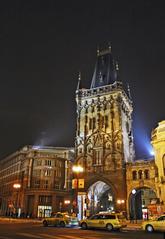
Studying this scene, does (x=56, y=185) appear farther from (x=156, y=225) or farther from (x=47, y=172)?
(x=156, y=225)

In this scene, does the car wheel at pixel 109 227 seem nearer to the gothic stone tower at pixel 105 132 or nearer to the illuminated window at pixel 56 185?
the gothic stone tower at pixel 105 132

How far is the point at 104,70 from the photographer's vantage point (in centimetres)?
7100

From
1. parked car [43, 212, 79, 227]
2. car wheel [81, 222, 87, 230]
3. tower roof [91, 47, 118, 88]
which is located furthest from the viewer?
tower roof [91, 47, 118, 88]

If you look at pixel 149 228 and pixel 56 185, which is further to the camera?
pixel 56 185

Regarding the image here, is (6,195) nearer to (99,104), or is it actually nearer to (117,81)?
(99,104)

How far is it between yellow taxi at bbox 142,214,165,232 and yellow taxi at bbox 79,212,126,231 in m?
2.29

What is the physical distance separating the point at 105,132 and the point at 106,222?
34964mm

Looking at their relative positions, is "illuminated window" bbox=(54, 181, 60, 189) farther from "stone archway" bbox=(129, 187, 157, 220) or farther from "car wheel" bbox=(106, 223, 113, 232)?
"car wheel" bbox=(106, 223, 113, 232)

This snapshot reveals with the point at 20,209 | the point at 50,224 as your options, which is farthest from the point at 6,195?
the point at 50,224

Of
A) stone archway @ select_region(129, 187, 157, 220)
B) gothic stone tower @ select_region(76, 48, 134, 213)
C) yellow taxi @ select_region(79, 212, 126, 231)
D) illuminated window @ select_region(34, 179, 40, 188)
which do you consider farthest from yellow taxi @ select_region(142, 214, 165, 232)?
illuminated window @ select_region(34, 179, 40, 188)

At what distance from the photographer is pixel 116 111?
198 ft

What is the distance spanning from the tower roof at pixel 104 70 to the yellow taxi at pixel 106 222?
44.6 metres

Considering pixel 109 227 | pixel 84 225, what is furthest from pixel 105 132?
pixel 109 227

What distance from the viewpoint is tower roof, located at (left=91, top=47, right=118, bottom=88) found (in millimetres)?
67512
